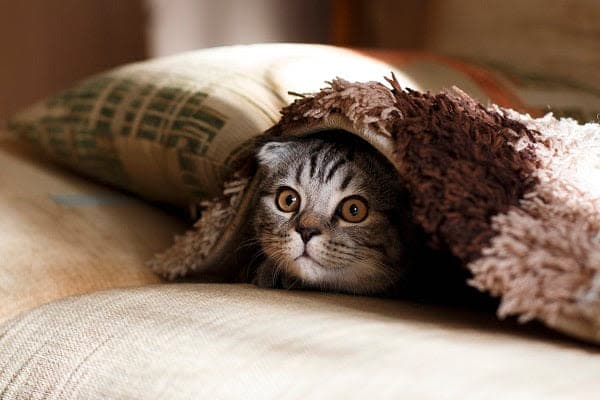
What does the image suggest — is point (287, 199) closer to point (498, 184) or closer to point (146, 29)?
point (498, 184)

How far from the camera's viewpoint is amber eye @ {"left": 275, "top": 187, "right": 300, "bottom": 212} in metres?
0.88

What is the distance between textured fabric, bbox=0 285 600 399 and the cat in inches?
2.4

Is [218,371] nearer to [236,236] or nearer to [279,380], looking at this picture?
[279,380]

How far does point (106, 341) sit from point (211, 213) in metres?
0.26

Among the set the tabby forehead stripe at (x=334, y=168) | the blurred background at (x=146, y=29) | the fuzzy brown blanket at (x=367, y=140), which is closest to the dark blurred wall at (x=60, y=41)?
the blurred background at (x=146, y=29)

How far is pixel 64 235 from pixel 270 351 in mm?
523

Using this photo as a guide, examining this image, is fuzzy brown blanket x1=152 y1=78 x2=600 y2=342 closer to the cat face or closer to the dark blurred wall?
the cat face

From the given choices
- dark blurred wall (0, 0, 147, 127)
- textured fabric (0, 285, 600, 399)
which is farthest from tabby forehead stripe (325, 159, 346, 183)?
dark blurred wall (0, 0, 147, 127)

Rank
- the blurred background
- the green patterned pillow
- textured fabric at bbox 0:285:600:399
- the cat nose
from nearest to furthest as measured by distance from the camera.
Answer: textured fabric at bbox 0:285:600:399 → the cat nose → the green patterned pillow → the blurred background

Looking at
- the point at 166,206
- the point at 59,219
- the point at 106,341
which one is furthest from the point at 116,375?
the point at 166,206

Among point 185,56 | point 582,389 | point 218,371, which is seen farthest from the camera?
point 185,56

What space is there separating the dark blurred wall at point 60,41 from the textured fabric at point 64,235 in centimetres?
105

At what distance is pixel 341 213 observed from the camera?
0.85 metres

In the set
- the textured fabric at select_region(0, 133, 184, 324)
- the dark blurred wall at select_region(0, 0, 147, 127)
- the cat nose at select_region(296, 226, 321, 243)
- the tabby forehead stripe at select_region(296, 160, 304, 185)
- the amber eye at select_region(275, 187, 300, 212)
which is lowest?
the textured fabric at select_region(0, 133, 184, 324)
